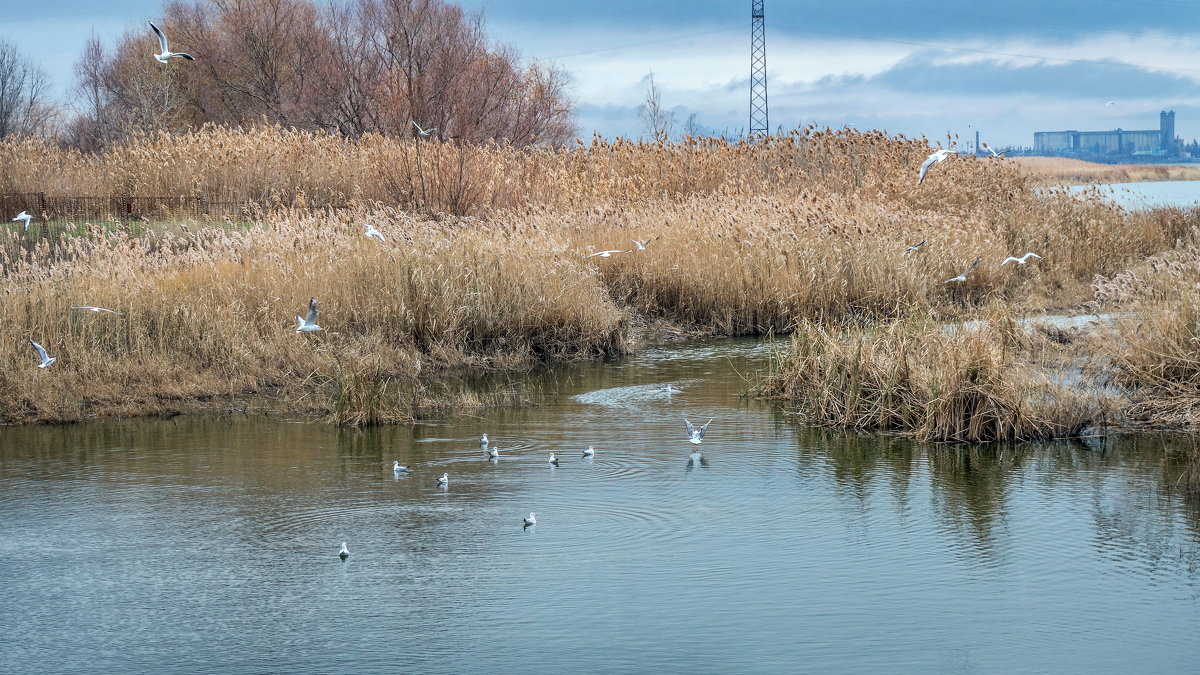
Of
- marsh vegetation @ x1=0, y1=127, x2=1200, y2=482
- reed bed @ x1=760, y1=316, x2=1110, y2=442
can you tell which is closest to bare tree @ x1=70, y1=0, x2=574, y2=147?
marsh vegetation @ x1=0, y1=127, x2=1200, y2=482

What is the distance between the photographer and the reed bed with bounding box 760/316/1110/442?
31.2 feet

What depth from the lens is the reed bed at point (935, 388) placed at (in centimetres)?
951

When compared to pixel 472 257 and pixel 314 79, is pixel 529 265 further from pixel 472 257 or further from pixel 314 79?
pixel 314 79

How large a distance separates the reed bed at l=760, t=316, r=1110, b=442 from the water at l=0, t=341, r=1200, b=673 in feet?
0.89

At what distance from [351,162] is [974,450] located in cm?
1401

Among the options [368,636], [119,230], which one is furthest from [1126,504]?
[119,230]

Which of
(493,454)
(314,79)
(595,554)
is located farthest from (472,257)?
(314,79)

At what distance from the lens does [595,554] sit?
693cm

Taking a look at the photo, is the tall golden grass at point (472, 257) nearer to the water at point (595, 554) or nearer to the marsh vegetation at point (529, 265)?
the marsh vegetation at point (529, 265)

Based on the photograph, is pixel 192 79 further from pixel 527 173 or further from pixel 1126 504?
pixel 1126 504

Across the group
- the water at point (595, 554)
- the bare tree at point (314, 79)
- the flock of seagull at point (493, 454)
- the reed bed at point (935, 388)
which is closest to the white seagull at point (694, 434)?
the flock of seagull at point (493, 454)

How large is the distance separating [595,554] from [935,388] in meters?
3.92

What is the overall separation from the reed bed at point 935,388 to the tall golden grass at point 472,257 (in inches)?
93.4

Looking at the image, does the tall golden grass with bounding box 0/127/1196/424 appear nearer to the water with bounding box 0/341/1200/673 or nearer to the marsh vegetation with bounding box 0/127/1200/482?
the marsh vegetation with bounding box 0/127/1200/482
